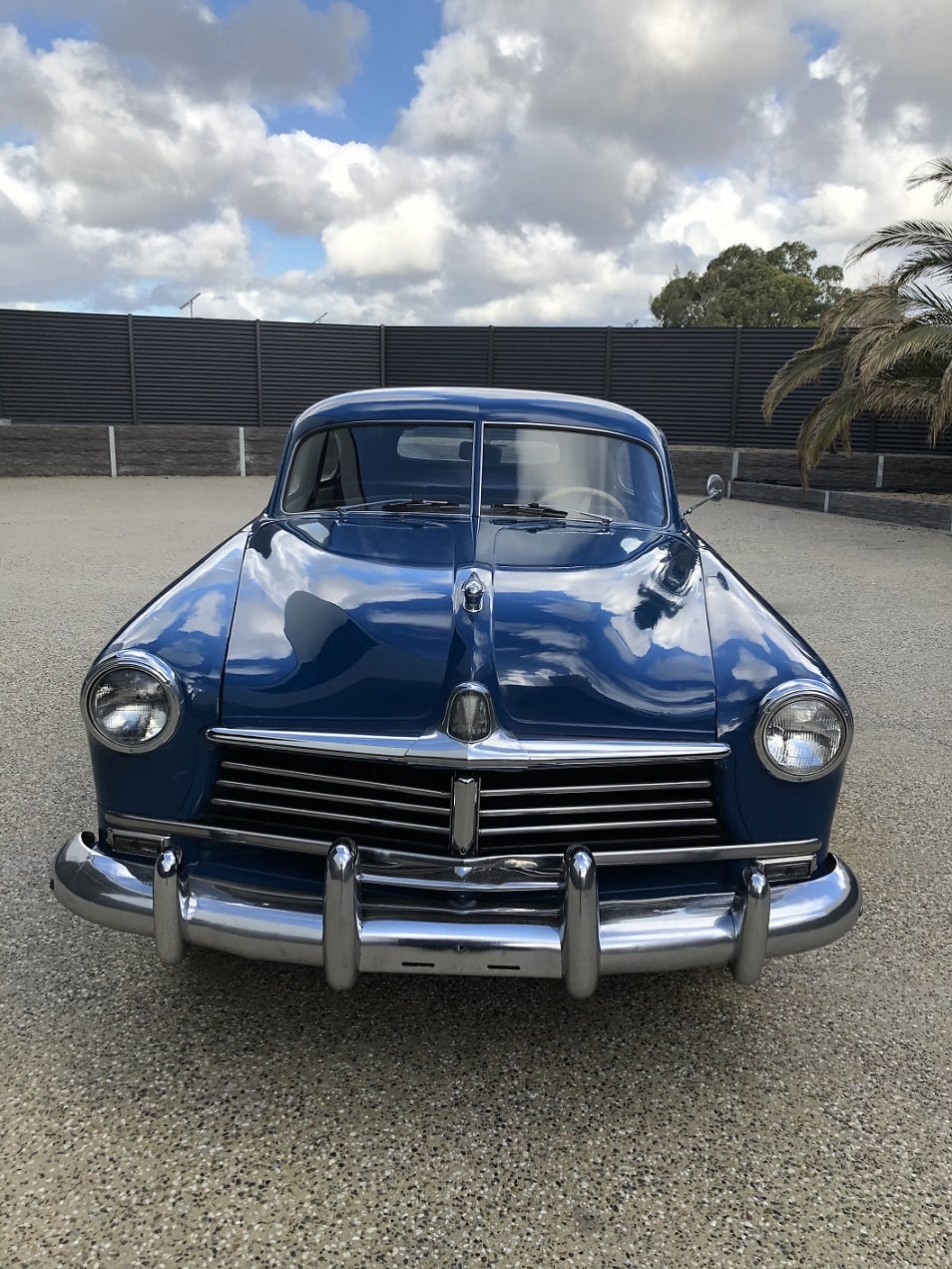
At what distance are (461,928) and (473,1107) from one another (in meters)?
0.44

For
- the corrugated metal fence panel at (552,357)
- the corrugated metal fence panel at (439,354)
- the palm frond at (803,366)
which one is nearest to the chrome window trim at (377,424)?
the palm frond at (803,366)

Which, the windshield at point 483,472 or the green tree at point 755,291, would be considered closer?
the windshield at point 483,472

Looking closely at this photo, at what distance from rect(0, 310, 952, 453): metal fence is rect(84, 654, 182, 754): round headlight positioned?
1660 cm

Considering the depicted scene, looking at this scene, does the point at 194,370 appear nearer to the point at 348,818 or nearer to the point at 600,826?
the point at 348,818

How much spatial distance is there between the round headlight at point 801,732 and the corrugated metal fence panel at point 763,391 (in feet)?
52.2

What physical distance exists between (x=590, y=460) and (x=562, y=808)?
1.82m

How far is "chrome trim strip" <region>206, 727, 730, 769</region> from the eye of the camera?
2080 mm

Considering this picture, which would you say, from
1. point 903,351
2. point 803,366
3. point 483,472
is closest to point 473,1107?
point 483,472

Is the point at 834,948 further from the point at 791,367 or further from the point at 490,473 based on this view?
the point at 791,367

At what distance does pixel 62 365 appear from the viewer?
18.2 metres

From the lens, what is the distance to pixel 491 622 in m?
2.33

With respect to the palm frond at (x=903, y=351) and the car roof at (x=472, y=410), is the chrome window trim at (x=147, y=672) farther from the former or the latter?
the palm frond at (x=903, y=351)

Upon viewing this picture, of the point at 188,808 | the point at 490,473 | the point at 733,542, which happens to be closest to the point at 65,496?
the point at 733,542

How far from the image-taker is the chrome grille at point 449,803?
7.05ft
